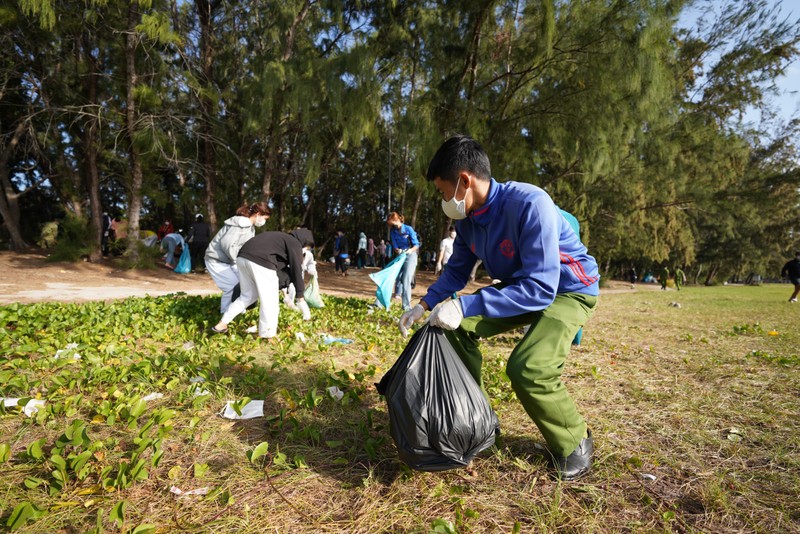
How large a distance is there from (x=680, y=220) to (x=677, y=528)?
24104mm

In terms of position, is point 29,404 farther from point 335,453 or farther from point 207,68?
point 207,68

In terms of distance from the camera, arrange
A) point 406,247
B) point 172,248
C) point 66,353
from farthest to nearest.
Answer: point 172,248, point 406,247, point 66,353

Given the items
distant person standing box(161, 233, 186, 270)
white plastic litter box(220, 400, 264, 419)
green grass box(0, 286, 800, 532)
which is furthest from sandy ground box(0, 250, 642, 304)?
white plastic litter box(220, 400, 264, 419)

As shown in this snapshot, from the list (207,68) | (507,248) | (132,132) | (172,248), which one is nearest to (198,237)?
(172,248)

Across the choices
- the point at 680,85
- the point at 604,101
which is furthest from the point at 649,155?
the point at 604,101

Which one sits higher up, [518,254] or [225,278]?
[518,254]

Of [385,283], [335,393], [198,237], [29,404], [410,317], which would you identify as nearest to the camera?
[410,317]

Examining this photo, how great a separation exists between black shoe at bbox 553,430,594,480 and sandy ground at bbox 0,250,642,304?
21.1ft

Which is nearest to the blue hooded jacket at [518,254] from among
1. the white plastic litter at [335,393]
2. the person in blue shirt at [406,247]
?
the white plastic litter at [335,393]

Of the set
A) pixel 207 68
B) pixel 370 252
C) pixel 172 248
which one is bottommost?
pixel 172 248

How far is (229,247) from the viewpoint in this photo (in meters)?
5.29

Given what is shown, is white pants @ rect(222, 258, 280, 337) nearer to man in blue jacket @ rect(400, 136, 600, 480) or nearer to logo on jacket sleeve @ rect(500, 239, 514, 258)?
man in blue jacket @ rect(400, 136, 600, 480)

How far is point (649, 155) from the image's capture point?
12.1 m

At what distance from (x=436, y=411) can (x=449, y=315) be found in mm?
436
